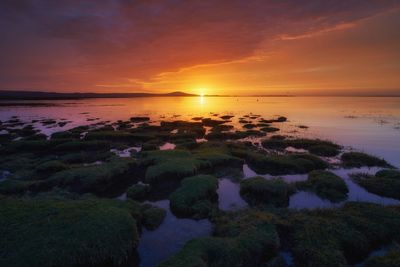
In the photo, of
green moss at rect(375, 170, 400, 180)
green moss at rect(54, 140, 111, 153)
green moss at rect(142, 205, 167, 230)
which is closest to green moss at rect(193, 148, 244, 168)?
green moss at rect(142, 205, 167, 230)

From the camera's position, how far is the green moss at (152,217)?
14.2 metres

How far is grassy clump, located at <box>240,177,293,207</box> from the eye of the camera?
1706 cm

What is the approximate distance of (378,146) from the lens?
109 feet

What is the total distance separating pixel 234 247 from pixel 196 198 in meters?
5.87

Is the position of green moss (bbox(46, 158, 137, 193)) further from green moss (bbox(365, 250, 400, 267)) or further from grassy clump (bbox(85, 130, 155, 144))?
green moss (bbox(365, 250, 400, 267))

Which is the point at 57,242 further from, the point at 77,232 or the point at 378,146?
the point at 378,146

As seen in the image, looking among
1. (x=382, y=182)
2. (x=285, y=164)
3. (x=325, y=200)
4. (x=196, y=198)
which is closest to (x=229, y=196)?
(x=196, y=198)

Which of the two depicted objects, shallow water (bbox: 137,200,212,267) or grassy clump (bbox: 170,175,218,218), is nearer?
shallow water (bbox: 137,200,212,267)

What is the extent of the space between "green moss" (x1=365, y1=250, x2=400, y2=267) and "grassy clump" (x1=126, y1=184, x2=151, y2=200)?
13699 millimetres

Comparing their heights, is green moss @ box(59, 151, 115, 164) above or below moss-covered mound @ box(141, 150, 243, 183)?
below

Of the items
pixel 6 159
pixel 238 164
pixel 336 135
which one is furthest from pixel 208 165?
pixel 336 135

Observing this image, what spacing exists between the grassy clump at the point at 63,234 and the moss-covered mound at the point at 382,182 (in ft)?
58.0

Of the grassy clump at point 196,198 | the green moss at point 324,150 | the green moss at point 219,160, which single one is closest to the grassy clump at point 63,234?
the grassy clump at point 196,198

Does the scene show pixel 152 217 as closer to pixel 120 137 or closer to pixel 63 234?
pixel 63 234
